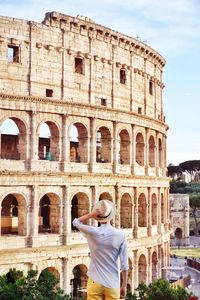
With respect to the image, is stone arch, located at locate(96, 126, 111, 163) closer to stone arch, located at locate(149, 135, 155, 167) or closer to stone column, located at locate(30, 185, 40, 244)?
stone arch, located at locate(149, 135, 155, 167)

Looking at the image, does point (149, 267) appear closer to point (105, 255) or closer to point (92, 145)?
point (92, 145)

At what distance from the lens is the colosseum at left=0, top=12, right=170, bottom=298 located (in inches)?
952

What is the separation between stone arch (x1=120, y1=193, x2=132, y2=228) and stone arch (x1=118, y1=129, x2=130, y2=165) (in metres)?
1.87

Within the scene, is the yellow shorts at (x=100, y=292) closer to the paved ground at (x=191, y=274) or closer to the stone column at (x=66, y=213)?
the stone column at (x=66, y=213)

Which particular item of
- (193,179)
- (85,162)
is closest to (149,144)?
(85,162)

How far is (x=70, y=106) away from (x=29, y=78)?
2.49m

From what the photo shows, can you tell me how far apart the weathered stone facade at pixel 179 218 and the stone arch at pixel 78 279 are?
3618 centimetres

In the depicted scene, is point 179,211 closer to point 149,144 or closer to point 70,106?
point 149,144

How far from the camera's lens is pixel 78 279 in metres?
26.8

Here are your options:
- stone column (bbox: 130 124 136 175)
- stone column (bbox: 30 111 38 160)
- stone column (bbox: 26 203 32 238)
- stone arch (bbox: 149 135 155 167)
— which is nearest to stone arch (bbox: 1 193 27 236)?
stone column (bbox: 26 203 32 238)

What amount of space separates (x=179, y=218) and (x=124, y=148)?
35012 millimetres

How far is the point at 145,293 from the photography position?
19750mm

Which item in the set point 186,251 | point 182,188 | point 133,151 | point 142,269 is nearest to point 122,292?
point 133,151

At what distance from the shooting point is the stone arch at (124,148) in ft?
95.8
